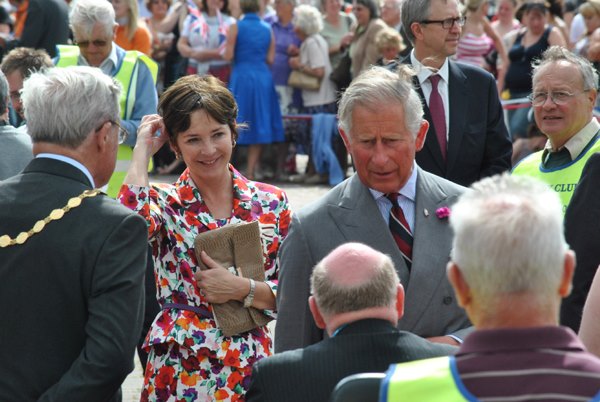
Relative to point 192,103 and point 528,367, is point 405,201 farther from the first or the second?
point 528,367

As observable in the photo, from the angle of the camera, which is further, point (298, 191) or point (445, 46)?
point (298, 191)

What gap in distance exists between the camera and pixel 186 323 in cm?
448

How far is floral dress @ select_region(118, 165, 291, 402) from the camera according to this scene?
447 cm

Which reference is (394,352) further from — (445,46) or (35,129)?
(445,46)

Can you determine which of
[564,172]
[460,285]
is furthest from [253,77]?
[460,285]

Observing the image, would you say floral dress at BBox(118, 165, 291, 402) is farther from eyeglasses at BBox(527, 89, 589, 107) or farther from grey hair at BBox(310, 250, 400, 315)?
eyeglasses at BBox(527, 89, 589, 107)

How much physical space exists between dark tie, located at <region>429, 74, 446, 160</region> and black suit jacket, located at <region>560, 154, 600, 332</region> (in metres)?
1.59

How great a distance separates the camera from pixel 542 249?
2445 millimetres

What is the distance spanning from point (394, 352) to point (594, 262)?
1.51 metres

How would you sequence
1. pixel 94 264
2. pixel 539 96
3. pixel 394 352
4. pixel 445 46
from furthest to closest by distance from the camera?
pixel 445 46
pixel 539 96
pixel 94 264
pixel 394 352

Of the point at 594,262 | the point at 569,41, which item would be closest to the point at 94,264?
the point at 594,262

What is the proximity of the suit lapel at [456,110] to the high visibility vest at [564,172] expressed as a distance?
1.36 feet

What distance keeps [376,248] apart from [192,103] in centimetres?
→ 116

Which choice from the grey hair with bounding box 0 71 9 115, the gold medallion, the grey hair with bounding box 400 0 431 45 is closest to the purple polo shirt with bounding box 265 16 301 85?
the grey hair with bounding box 400 0 431 45
